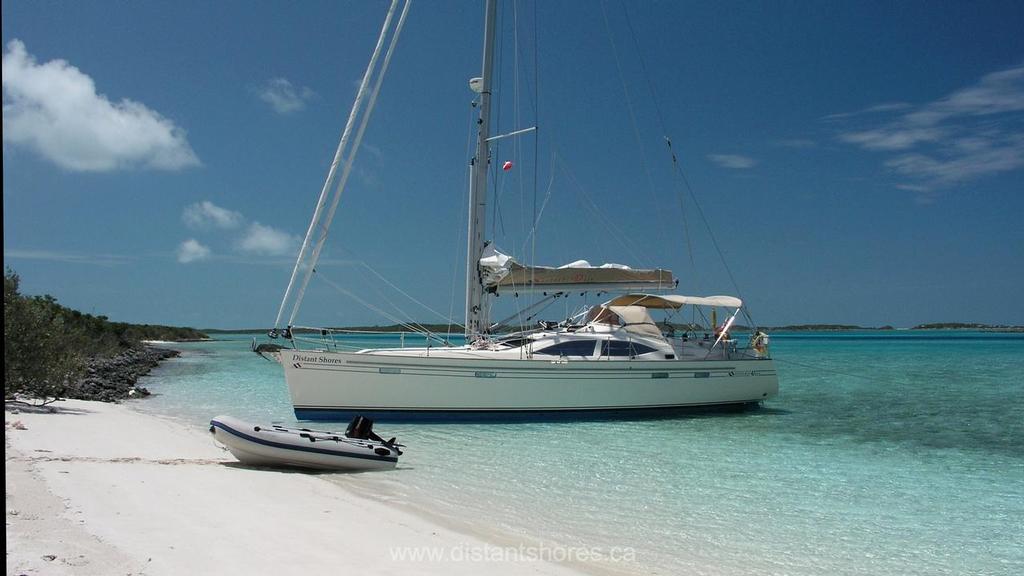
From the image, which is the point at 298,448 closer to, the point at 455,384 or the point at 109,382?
the point at 455,384

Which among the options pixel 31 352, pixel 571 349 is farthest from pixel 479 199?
pixel 31 352

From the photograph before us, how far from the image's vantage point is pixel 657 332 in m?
19.0

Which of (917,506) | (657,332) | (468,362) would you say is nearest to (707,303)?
(657,332)

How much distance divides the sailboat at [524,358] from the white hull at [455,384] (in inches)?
0.9

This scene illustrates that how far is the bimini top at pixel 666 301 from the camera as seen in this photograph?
19.7m

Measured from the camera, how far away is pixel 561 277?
18391 mm

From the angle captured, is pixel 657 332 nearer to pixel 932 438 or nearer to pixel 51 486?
pixel 932 438

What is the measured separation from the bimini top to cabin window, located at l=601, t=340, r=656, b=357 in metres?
1.81

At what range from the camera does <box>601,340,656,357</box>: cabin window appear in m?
17.8

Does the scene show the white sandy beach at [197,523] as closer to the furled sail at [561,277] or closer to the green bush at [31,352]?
the green bush at [31,352]

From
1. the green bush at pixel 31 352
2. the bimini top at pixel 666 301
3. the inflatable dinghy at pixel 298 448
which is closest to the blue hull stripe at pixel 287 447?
the inflatable dinghy at pixel 298 448

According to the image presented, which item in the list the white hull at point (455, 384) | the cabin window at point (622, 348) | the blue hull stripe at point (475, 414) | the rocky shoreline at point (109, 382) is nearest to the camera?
the white hull at point (455, 384)

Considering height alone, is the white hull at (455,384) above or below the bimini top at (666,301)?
below

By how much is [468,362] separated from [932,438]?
1041 cm
